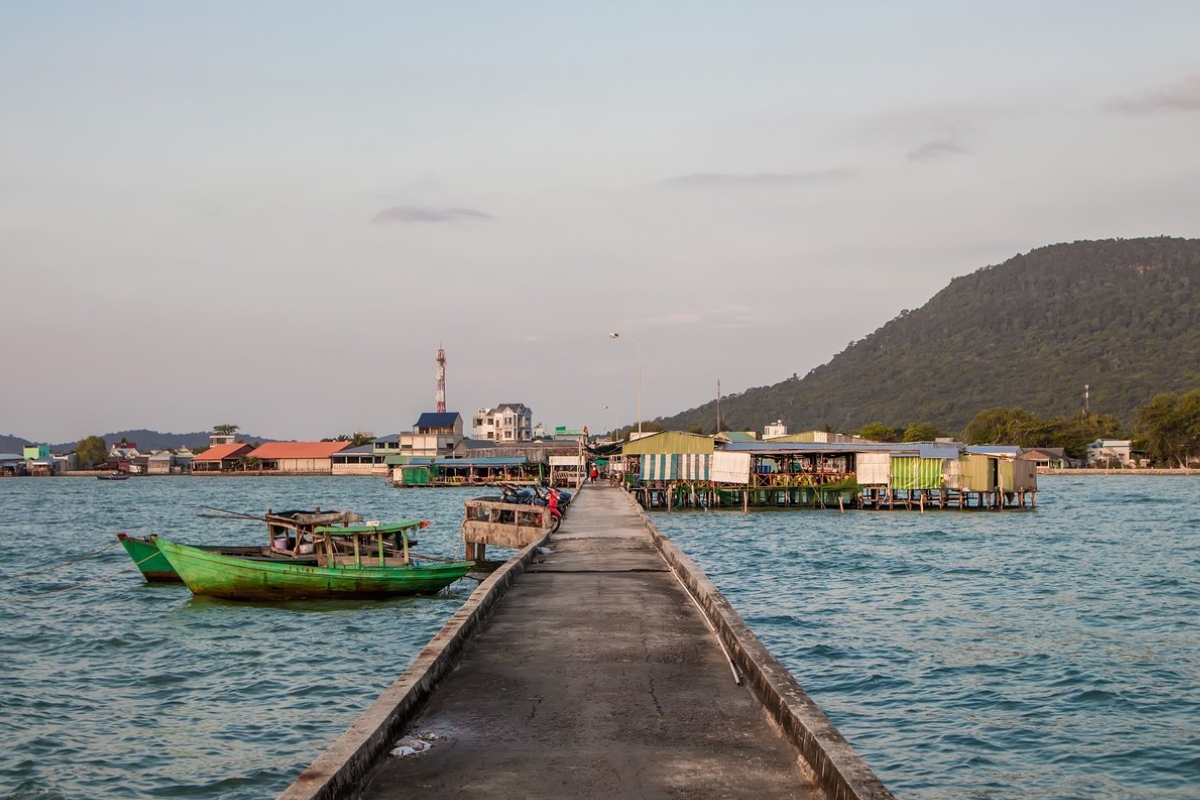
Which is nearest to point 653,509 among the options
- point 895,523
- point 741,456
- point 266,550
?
point 741,456

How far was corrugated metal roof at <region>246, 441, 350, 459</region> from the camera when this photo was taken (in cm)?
17450

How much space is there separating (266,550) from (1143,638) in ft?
79.6

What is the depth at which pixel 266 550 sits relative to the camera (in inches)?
1330

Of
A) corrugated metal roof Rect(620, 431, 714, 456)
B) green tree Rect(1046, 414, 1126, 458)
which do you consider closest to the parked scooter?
corrugated metal roof Rect(620, 431, 714, 456)

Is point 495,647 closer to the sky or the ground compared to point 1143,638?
closer to the sky

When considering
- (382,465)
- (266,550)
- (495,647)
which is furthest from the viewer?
(382,465)

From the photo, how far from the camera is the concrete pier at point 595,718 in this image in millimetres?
8953

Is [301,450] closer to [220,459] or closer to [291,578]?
[220,459]

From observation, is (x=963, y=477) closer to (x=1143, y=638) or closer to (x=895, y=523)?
(x=895, y=523)

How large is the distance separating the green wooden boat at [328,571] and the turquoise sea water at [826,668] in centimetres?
47

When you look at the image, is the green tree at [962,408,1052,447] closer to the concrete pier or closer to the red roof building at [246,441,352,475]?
the red roof building at [246,441,352,475]

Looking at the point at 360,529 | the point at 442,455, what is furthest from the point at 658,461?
the point at 442,455

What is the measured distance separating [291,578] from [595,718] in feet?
68.4

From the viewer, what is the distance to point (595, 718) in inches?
434
